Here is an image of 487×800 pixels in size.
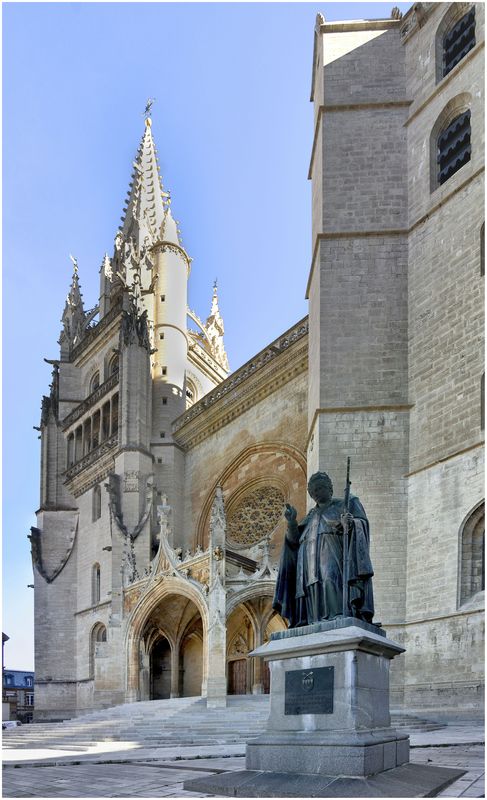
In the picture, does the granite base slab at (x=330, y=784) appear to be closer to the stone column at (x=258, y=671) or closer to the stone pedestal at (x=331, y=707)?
the stone pedestal at (x=331, y=707)

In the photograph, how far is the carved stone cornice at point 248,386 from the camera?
2242cm

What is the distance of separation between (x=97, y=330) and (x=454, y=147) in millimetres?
19647

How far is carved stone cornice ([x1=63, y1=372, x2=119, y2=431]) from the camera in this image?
2858cm

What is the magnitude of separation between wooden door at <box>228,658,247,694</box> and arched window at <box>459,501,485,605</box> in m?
9.55

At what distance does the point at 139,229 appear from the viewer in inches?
1298

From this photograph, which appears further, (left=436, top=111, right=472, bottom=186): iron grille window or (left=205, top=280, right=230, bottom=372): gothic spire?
(left=205, top=280, right=230, bottom=372): gothic spire

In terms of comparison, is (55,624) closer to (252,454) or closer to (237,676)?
(237,676)

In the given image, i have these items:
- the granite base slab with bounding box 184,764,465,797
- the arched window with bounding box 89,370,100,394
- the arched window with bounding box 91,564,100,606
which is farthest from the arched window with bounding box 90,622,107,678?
the granite base slab with bounding box 184,764,465,797

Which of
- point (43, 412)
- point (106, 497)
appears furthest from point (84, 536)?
point (43, 412)

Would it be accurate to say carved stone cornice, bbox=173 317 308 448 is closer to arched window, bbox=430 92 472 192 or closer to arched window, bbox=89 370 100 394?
arched window, bbox=430 92 472 192

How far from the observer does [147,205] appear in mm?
34594

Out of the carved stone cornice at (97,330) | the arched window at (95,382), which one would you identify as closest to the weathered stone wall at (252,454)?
the arched window at (95,382)

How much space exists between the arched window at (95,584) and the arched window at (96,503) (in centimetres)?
187

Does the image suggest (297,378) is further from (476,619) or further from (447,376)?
(476,619)
